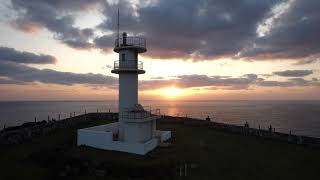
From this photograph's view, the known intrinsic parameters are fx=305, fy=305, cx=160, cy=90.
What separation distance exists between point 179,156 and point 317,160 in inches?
393

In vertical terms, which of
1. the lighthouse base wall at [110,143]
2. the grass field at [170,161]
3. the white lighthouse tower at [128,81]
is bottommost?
the grass field at [170,161]

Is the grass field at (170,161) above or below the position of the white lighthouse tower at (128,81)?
below

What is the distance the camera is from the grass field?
1862 cm

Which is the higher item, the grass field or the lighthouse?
the lighthouse

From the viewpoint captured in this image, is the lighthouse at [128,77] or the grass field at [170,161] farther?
the lighthouse at [128,77]

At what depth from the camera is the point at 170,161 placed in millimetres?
20656

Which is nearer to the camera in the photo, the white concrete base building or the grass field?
the grass field

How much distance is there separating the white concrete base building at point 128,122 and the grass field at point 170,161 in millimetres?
787

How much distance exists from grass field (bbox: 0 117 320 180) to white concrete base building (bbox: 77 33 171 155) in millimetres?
787

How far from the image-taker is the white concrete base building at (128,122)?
938 inches

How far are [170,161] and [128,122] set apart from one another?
5.29 m

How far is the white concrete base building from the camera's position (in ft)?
78.2

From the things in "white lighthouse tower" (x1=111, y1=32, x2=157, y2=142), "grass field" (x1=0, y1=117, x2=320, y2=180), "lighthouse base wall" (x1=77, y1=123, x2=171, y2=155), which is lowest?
"grass field" (x1=0, y1=117, x2=320, y2=180)

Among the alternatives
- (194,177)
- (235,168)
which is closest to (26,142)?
(194,177)
